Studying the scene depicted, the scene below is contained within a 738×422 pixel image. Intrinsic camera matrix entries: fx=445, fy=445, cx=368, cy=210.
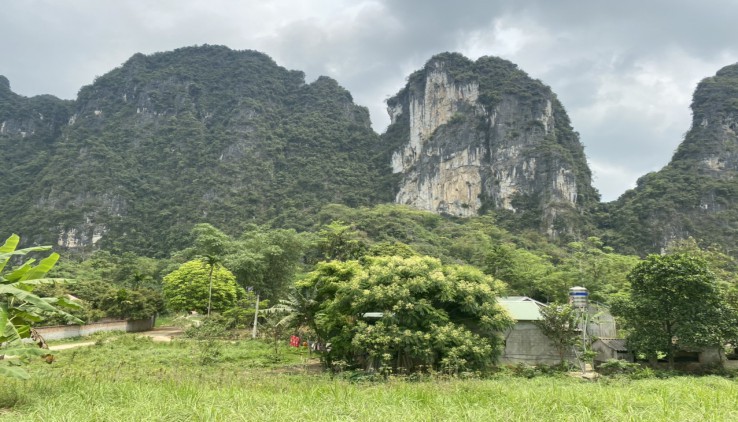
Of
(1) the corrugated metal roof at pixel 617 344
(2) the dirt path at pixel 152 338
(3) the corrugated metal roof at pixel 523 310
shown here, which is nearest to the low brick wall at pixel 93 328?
(2) the dirt path at pixel 152 338

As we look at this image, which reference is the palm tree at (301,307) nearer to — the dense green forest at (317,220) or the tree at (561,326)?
the dense green forest at (317,220)

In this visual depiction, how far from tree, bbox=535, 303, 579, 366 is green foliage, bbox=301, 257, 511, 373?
2.21m

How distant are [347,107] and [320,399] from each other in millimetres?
118901

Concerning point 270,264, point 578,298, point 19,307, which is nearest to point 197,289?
point 270,264

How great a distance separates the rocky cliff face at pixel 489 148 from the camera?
7488 cm

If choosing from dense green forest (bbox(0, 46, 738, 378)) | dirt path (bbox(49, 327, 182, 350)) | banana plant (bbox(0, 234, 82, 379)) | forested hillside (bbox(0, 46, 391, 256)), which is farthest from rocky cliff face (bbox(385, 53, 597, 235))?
banana plant (bbox(0, 234, 82, 379))

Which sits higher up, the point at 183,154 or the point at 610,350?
the point at 183,154

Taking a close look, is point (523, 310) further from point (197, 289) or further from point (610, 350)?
point (197, 289)

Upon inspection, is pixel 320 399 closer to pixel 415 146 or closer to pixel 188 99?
pixel 415 146

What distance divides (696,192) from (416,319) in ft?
224

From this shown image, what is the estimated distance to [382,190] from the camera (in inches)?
3642

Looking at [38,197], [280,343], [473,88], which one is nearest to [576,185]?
[473,88]

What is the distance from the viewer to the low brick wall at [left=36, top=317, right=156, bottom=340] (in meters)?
21.8

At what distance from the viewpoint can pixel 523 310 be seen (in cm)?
1686
